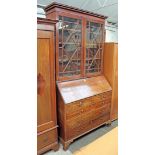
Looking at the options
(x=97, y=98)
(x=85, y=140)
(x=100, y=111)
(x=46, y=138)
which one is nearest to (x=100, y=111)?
(x=100, y=111)

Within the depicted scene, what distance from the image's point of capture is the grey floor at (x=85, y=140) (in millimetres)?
2179

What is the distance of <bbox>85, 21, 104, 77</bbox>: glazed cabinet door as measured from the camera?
105 inches

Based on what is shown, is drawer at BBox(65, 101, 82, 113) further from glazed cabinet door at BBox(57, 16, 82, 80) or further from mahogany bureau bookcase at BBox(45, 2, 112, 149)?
glazed cabinet door at BBox(57, 16, 82, 80)

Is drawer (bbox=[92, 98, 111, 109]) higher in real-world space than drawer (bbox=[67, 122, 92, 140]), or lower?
higher

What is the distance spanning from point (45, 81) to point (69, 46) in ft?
2.35

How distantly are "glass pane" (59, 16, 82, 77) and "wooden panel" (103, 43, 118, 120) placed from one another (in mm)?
636

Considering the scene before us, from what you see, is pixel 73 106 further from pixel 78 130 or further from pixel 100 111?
pixel 100 111

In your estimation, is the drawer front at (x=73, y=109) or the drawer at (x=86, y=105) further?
the drawer at (x=86, y=105)

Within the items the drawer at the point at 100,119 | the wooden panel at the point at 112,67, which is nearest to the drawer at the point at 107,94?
the wooden panel at the point at 112,67

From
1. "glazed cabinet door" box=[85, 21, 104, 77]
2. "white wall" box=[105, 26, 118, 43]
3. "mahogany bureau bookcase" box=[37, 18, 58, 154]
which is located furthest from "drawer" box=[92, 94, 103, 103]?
"white wall" box=[105, 26, 118, 43]

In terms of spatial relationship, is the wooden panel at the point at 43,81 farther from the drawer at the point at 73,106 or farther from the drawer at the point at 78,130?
the drawer at the point at 78,130
